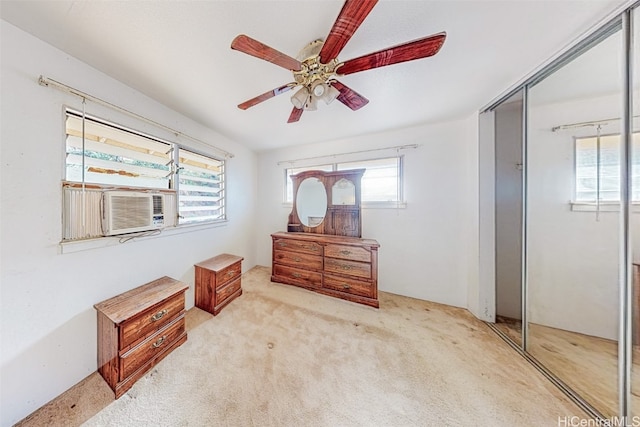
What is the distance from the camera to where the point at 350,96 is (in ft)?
4.93

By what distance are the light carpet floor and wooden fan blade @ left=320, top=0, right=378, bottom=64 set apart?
2140 mm

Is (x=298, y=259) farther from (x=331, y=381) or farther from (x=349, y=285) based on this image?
(x=331, y=381)

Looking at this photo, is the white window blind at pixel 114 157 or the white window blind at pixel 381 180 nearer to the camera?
the white window blind at pixel 114 157

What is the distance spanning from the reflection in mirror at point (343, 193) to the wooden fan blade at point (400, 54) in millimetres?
1716

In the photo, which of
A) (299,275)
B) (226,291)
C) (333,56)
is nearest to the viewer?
(333,56)

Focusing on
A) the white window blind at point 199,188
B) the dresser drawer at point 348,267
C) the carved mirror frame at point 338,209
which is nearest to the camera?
the white window blind at point 199,188

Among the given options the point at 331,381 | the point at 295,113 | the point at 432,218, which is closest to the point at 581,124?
the point at 432,218

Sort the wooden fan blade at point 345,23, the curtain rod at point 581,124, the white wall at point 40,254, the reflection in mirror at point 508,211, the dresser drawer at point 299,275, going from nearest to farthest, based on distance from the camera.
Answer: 1. the wooden fan blade at point 345,23
2. the white wall at point 40,254
3. the curtain rod at point 581,124
4. the reflection in mirror at point 508,211
5. the dresser drawer at point 299,275

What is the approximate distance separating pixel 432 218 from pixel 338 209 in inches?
51.3

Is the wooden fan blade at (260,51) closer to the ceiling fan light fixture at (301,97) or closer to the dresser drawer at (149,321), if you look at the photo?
the ceiling fan light fixture at (301,97)

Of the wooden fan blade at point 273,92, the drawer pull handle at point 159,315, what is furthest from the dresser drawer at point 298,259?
the wooden fan blade at point 273,92

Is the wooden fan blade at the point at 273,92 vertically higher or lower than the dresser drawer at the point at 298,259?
higher

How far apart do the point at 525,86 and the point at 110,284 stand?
3.91 m

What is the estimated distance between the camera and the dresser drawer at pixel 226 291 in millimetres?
2170
